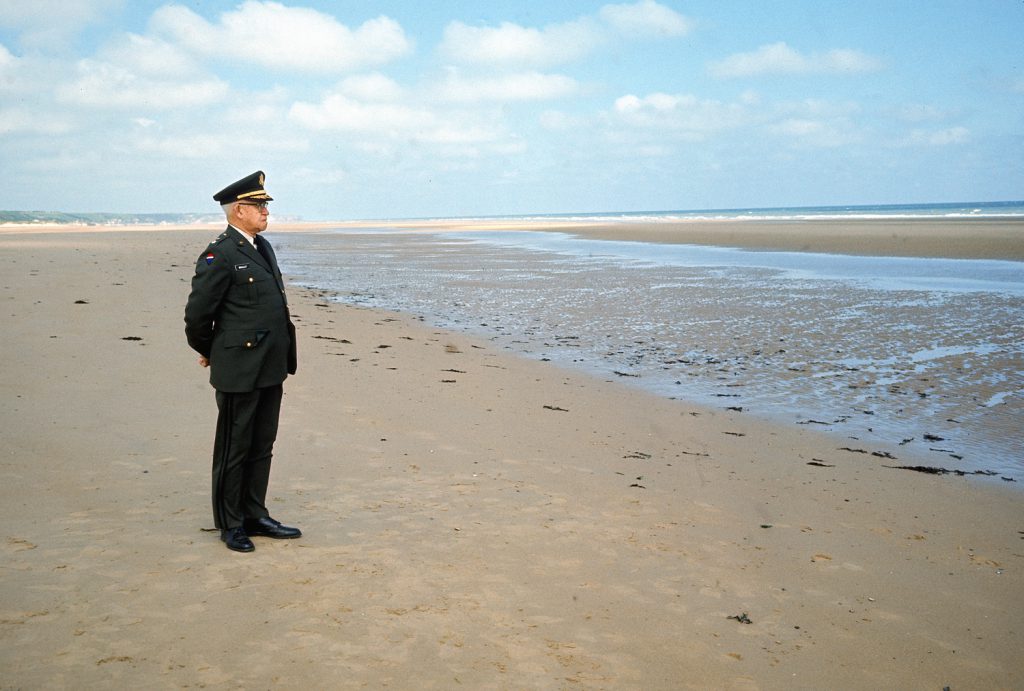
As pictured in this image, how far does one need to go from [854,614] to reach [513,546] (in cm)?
178

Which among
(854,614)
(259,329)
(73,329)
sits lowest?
(854,614)

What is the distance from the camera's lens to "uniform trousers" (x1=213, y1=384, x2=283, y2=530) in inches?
169

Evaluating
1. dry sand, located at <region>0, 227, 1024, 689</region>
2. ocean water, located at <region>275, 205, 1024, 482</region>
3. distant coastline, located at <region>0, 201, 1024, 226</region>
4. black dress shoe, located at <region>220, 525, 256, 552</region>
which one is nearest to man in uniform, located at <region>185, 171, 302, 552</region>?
black dress shoe, located at <region>220, 525, 256, 552</region>

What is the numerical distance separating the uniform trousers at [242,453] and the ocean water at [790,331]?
4.82 m

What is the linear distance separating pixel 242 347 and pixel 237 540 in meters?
1.05

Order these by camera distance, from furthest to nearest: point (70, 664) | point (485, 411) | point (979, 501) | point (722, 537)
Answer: point (485, 411) < point (979, 501) < point (722, 537) < point (70, 664)

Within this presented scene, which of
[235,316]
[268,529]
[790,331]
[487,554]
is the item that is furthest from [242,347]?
[790,331]

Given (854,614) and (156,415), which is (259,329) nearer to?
(156,415)

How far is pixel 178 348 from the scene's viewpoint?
9.34 m

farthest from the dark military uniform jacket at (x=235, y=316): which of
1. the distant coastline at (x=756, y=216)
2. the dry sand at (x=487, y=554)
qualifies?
the distant coastline at (x=756, y=216)

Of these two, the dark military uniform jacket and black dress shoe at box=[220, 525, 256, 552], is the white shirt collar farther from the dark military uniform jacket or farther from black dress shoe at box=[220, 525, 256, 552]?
black dress shoe at box=[220, 525, 256, 552]

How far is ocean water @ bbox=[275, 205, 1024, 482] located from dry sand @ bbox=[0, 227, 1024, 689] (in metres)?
1.20

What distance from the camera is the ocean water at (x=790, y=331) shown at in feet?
25.5

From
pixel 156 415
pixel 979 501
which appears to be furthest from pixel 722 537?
pixel 156 415
